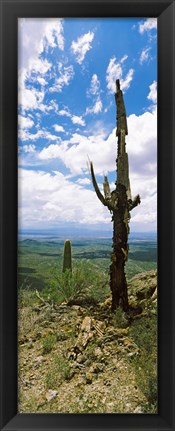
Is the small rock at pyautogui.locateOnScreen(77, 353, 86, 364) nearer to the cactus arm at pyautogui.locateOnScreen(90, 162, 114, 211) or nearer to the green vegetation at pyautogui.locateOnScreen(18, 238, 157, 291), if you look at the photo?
the green vegetation at pyautogui.locateOnScreen(18, 238, 157, 291)

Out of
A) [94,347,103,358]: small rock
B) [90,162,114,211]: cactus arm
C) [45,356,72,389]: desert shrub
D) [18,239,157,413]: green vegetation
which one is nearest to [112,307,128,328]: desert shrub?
[18,239,157,413]: green vegetation

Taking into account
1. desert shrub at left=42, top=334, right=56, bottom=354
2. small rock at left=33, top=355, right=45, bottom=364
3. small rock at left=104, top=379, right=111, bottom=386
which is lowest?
small rock at left=104, top=379, right=111, bottom=386

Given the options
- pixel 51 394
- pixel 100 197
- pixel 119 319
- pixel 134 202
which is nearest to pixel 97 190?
pixel 100 197

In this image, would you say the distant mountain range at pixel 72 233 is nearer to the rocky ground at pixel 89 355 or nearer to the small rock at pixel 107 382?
the rocky ground at pixel 89 355

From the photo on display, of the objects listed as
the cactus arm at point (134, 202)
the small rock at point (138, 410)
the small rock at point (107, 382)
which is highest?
the cactus arm at point (134, 202)

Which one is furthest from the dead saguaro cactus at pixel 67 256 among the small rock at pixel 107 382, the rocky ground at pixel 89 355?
the small rock at pixel 107 382
